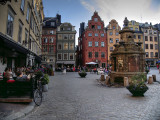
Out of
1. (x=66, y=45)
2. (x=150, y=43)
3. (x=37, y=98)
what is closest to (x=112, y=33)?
(x=66, y=45)

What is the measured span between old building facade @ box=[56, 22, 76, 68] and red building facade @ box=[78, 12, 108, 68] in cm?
436

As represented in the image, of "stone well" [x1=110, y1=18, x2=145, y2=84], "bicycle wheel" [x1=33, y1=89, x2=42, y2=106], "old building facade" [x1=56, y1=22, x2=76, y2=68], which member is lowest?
"bicycle wheel" [x1=33, y1=89, x2=42, y2=106]

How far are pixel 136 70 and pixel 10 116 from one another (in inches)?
456

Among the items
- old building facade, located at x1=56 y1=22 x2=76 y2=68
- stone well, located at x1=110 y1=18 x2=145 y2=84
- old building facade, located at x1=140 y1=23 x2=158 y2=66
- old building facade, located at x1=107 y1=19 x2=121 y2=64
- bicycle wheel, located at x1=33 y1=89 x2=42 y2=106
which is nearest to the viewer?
bicycle wheel, located at x1=33 y1=89 x2=42 y2=106

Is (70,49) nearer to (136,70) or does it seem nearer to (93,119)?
(136,70)

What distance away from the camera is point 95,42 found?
39.9m

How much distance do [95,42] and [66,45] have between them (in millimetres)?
9737

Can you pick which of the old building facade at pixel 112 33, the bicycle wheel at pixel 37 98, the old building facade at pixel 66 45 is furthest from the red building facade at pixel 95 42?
the bicycle wheel at pixel 37 98

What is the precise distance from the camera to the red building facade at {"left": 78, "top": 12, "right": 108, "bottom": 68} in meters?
39.3

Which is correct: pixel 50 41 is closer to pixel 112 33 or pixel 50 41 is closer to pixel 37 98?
pixel 112 33

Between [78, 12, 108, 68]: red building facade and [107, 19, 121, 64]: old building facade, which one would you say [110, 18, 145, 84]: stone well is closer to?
[78, 12, 108, 68]: red building facade

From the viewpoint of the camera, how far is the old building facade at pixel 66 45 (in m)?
39.5

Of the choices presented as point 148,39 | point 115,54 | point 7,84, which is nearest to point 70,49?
point 115,54

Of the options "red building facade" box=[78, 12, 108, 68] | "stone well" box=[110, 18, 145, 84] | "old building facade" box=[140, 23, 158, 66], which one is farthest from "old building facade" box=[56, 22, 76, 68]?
"old building facade" box=[140, 23, 158, 66]
